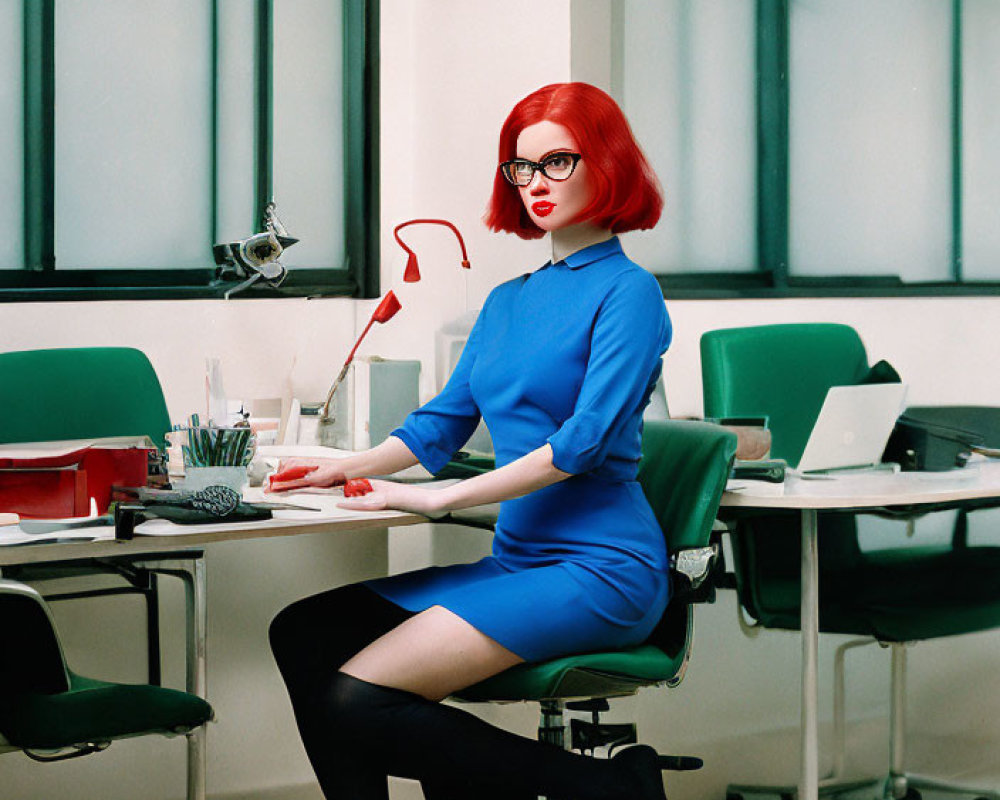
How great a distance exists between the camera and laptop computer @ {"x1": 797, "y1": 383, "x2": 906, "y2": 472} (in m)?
2.32

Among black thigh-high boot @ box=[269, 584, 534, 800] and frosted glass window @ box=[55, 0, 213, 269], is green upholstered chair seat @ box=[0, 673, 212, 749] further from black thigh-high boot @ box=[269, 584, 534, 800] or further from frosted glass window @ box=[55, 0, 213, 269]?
frosted glass window @ box=[55, 0, 213, 269]

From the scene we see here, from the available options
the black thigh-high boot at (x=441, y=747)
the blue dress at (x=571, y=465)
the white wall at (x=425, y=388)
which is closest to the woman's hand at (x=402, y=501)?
the blue dress at (x=571, y=465)

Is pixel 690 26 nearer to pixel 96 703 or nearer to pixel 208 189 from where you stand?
pixel 208 189

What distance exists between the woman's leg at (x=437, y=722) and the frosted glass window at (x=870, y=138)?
2.46 m

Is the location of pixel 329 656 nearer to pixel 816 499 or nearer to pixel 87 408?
pixel 816 499

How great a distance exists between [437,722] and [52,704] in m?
0.57

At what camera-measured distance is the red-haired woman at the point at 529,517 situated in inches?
72.1

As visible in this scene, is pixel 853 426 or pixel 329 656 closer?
pixel 329 656

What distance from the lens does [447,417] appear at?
2.17 meters

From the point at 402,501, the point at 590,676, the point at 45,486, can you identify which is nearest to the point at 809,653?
the point at 590,676

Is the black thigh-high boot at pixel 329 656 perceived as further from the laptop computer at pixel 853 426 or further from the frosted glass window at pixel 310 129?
the frosted glass window at pixel 310 129

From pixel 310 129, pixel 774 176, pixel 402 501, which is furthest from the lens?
pixel 774 176

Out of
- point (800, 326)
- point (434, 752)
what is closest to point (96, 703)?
point (434, 752)

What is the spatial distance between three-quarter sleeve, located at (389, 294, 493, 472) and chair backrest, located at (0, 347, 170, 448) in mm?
796
